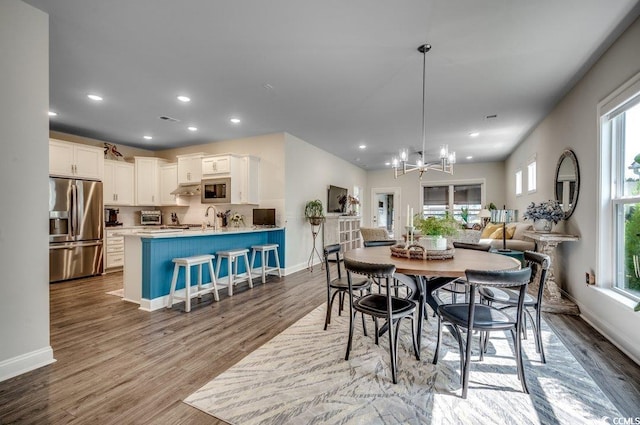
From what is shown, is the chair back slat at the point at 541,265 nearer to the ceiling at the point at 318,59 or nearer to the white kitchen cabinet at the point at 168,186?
the ceiling at the point at 318,59

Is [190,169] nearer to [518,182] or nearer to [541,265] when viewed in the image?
[541,265]

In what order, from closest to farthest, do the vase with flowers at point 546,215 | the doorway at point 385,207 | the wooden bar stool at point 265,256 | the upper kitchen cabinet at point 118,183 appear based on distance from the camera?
1. the vase with flowers at point 546,215
2. the wooden bar stool at point 265,256
3. the upper kitchen cabinet at point 118,183
4. the doorway at point 385,207

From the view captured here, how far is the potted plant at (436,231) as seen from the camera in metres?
2.50

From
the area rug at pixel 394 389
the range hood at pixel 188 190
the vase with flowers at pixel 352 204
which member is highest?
the range hood at pixel 188 190

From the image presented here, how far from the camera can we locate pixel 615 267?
274cm

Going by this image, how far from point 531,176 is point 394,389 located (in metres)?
5.62

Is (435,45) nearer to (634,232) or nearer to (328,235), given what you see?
(634,232)

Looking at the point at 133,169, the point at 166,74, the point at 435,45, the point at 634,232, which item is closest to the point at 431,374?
the point at 634,232

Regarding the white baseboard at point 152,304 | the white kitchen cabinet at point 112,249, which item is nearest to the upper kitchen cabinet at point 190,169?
the white kitchen cabinet at point 112,249

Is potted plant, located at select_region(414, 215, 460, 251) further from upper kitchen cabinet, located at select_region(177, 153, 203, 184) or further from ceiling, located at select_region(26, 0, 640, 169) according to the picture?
upper kitchen cabinet, located at select_region(177, 153, 203, 184)

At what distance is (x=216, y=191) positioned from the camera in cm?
551

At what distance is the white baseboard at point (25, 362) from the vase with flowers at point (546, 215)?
5.41 metres

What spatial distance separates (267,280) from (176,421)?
343 centimetres

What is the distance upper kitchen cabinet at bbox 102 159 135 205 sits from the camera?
571 cm
